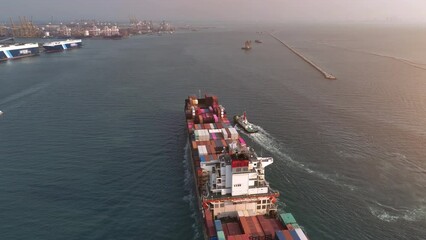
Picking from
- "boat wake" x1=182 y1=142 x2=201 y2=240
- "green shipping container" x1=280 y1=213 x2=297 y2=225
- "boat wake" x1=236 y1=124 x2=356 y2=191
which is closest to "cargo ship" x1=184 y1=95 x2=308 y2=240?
"green shipping container" x1=280 y1=213 x2=297 y2=225

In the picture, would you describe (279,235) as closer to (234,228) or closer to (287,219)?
(287,219)

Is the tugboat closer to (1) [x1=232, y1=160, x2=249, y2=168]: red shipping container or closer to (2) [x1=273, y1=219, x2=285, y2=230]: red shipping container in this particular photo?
(1) [x1=232, y1=160, x2=249, y2=168]: red shipping container

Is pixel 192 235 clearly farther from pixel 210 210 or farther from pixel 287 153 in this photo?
pixel 287 153

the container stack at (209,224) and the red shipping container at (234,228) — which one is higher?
the container stack at (209,224)

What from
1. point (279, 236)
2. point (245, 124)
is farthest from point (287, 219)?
point (245, 124)

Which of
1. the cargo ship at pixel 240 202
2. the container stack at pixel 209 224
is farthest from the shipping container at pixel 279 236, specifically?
the container stack at pixel 209 224

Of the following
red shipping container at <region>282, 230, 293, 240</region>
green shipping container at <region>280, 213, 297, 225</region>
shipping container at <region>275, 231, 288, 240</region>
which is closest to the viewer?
shipping container at <region>275, 231, 288, 240</region>

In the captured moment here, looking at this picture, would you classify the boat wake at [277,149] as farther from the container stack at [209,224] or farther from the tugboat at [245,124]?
the container stack at [209,224]
